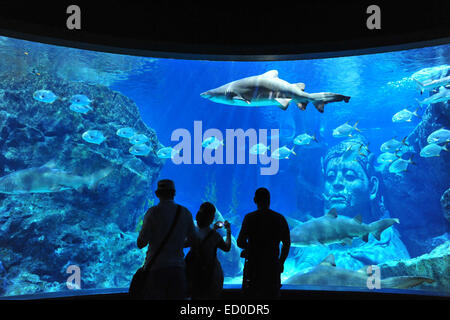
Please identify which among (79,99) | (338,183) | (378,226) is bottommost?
(378,226)

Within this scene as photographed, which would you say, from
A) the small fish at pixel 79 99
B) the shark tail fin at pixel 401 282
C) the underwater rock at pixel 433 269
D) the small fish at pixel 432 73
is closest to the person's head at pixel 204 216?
the shark tail fin at pixel 401 282

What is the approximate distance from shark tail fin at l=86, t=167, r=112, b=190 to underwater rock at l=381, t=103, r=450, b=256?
11.6 meters

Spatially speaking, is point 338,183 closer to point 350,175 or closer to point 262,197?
point 350,175

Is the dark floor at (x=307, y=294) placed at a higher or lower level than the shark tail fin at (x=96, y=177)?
lower

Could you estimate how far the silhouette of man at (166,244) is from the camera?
2.92m

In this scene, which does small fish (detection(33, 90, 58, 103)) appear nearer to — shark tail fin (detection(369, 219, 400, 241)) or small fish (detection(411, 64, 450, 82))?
shark tail fin (detection(369, 219, 400, 241))

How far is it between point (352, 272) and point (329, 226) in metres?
0.97

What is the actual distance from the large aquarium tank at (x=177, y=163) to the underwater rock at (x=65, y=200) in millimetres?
35

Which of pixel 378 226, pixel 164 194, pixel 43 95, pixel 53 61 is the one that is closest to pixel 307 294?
pixel 378 226

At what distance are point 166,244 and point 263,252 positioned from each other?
1.06 metres

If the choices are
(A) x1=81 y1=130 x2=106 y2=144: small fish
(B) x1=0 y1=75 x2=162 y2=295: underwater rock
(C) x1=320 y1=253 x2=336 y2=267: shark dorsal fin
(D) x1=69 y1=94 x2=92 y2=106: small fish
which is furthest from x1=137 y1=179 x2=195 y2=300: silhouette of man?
(D) x1=69 y1=94 x2=92 y2=106: small fish

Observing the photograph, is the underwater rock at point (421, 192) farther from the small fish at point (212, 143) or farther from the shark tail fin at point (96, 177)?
the shark tail fin at point (96, 177)

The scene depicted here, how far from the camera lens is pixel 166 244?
9.83ft
